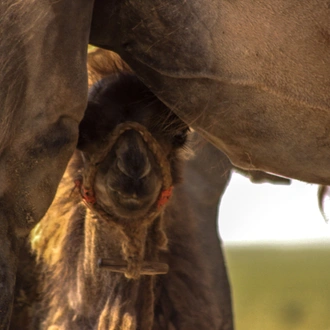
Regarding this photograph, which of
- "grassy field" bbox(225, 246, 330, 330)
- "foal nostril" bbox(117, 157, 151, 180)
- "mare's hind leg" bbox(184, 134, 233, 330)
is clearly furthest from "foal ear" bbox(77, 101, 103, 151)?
"grassy field" bbox(225, 246, 330, 330)

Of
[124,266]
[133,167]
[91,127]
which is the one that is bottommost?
[124,266]

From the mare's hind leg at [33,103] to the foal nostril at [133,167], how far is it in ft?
1.65

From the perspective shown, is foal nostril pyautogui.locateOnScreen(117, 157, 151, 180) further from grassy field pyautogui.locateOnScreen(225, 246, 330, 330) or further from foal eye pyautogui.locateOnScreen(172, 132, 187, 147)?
grassy field pyautogui.locateOnScreen(225, 246, 330, 330)

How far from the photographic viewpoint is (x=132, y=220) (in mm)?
2641

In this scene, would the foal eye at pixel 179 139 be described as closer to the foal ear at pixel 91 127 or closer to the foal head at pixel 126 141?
the foal head at pixel 126 141

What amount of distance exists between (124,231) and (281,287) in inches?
367

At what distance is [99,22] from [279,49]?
0.41 metres

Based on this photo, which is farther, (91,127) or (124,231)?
(124,231)

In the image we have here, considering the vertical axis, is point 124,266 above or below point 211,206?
below

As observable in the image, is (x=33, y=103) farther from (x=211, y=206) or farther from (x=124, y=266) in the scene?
(x=211, y=206)

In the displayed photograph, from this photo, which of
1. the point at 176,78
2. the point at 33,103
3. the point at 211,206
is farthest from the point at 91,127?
the point at 211,206

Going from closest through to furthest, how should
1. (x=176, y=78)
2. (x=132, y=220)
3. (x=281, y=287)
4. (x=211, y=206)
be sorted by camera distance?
(x=176, y=78), (x=132, y=220), (x=211, y=206), (x=281, y=287)

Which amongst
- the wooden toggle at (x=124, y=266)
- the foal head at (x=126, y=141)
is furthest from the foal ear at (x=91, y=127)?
the wooden toggle at (x=124, y=266)

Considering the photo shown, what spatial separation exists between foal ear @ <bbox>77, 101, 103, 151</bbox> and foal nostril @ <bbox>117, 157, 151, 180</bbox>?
116mm
